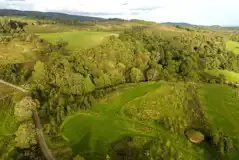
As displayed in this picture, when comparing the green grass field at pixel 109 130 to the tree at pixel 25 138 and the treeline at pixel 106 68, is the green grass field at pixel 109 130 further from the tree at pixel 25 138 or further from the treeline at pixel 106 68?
the tree at pixel 25 138

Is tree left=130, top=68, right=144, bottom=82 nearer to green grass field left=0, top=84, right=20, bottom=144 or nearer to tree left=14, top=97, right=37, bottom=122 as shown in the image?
tree left=14, top=97, right=37, bottom=122

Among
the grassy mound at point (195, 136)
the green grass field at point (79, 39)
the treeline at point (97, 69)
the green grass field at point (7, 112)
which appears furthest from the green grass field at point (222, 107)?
the green grass field at point (7, 112)

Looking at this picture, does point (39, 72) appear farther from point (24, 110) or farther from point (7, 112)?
point (24, 110)

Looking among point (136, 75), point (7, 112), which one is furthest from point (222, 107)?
point (7, 112)

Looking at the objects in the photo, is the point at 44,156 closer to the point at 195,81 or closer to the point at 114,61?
the point at 114,61

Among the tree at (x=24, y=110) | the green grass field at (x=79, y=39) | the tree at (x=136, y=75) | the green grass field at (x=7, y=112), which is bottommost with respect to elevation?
the green grass field at (x=7, y=112)

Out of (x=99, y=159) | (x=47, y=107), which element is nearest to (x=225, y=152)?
(x=99, y=159)
